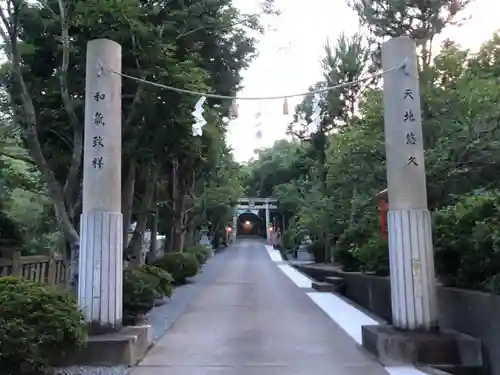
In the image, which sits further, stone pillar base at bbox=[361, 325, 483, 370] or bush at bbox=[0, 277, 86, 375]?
stone pillar base at bbox=[361, 325, 483, 370]

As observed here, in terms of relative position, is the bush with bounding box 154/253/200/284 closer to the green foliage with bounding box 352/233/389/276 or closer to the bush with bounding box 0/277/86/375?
the green foliage with bounding box 352/233/389/276

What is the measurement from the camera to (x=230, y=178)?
1328 inches

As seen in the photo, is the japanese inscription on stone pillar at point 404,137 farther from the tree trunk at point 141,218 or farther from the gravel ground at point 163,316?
the tree trunk at point 141,218

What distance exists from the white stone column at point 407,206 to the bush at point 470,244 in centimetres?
63

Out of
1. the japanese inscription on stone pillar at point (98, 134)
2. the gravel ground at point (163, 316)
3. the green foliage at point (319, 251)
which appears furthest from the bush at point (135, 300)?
the green foliage at point (319, 251)

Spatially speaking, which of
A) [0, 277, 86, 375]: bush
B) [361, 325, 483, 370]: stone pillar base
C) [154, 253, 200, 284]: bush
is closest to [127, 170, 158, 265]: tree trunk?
[154, 253, 200, 284]: bush

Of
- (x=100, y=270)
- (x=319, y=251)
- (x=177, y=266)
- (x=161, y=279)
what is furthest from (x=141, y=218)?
(x=319, y=251)

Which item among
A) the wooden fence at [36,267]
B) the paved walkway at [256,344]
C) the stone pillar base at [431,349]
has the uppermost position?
→ the wooden fence at [36,267]

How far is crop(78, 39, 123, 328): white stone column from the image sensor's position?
769 centimetres

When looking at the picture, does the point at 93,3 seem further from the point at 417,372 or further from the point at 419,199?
the point at 417,372

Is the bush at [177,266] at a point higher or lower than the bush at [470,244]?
lower

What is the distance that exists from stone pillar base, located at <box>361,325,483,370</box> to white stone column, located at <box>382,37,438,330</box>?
0.93 feet

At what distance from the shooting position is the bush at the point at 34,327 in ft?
19.4

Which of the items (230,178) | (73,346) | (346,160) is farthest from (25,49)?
(230,178)
